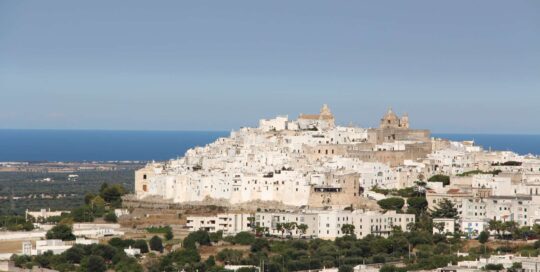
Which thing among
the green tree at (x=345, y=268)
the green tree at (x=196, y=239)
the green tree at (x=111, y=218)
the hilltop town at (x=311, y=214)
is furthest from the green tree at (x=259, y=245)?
the green tree at (x=111, y=218)

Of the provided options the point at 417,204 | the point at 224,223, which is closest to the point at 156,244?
the point at 224,223

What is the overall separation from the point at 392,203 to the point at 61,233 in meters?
12.1

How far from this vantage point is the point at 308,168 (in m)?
57.5

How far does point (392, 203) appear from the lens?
5378 cm

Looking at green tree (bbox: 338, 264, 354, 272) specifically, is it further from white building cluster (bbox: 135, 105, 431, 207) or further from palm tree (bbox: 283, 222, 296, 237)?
white building cluster (bbox: 135, 105, 431, 207)

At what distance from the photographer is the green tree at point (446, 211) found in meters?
52.5

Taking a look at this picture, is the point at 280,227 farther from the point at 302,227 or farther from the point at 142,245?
the point at 142,245

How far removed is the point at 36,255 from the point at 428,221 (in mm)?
13735

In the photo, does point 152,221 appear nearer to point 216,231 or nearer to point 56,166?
point 216,231

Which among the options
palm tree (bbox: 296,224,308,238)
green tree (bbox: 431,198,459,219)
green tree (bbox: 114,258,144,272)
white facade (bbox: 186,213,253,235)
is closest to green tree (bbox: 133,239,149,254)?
green tree (bbox: 114,258,144,272)

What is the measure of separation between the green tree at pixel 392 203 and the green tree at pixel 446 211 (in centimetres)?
141

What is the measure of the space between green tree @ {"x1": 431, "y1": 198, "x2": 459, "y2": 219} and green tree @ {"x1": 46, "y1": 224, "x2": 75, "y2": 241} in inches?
514

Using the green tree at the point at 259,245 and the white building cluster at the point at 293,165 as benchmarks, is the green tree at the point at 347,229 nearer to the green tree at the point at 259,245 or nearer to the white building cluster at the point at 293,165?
the green tree at the point at 259,245

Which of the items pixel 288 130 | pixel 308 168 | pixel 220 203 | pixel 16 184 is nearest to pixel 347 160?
pixel 308 168
